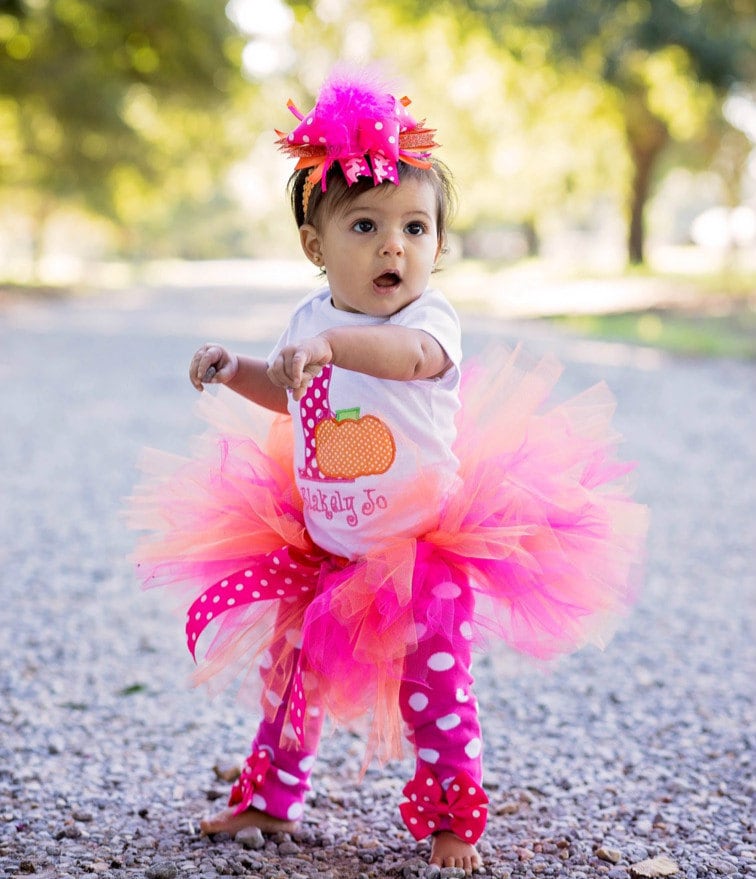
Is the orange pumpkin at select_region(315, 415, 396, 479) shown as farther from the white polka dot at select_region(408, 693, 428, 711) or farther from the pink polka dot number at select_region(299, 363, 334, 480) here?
the white polka dot at select_region(408, 693, 428, 711)

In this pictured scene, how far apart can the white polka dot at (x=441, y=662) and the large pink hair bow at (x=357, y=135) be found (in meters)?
0.89

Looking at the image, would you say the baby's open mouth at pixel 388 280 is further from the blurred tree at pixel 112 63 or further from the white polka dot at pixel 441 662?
the blurred tree at pixel 112 63

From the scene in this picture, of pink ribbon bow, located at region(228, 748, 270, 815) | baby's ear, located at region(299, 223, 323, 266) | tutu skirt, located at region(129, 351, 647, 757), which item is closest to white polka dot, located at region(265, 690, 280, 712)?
tutu skirt, located at region(129, 351, 647, 757)

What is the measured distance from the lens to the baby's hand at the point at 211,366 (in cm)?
204

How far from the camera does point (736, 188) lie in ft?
82.9

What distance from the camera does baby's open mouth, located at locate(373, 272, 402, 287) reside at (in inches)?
76.2

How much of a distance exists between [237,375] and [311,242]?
0.32 meters

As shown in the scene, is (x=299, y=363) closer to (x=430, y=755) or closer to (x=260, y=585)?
(x=260, y=585)

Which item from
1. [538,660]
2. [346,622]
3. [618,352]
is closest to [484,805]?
[538,660]

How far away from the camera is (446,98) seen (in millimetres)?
23438

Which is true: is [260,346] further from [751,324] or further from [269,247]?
[269,247]

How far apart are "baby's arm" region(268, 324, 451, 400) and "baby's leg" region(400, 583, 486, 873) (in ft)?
1.37

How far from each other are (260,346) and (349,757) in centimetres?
986

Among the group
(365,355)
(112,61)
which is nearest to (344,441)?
(365,355)
